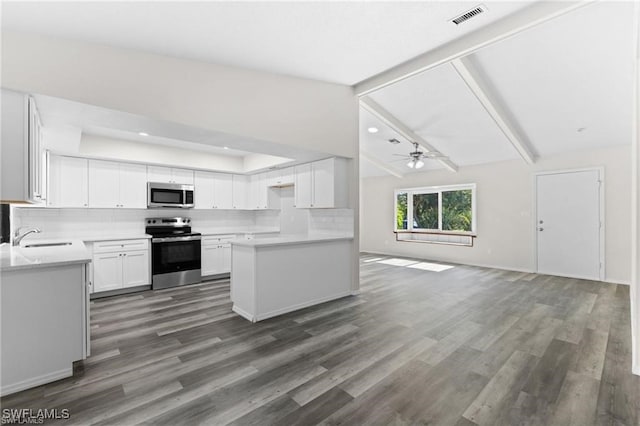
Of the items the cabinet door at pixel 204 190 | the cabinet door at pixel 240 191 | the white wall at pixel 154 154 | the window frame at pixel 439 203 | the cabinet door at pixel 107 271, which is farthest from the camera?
the window frame at pixel 439 203

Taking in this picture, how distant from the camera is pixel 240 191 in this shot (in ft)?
21.1

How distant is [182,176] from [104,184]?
1249 millimetres

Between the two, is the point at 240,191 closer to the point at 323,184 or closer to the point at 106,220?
the point at 106,220

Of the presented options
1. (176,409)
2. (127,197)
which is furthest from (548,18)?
(127,197)

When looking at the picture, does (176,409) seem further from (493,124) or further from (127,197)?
(493,124)

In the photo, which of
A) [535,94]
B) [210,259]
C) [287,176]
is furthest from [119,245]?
[535,94]

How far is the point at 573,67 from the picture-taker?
138 inches

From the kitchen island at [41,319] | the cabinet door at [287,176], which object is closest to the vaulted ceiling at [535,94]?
the cabinet door at [287,176]

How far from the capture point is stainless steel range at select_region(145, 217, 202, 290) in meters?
4.76

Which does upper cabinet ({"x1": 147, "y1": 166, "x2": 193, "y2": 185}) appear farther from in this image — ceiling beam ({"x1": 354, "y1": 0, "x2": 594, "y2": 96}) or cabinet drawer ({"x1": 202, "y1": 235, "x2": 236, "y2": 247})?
ceiling beam ({"x1": 354, "y1": 0, "x2": 594, "y2": 96})

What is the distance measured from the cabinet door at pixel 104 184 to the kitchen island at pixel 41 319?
2.61 meters

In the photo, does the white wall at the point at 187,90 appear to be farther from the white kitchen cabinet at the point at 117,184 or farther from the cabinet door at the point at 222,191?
the cabinet door at the point at 222,191

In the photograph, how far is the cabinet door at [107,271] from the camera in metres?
4.20

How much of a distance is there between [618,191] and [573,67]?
3247mm
